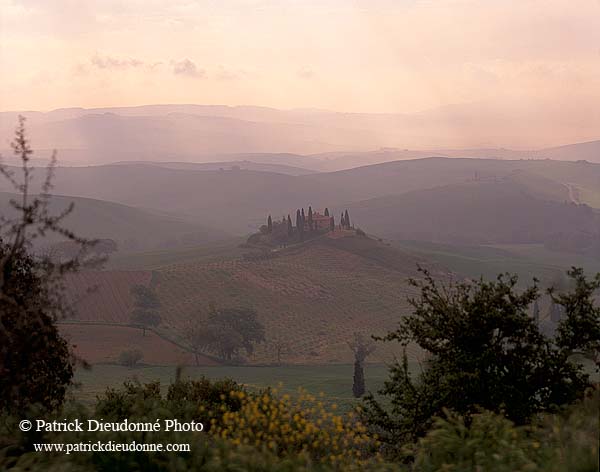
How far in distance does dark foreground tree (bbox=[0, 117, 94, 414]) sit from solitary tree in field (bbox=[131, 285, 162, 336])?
281 feet

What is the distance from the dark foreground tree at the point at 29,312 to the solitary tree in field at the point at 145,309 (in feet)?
281

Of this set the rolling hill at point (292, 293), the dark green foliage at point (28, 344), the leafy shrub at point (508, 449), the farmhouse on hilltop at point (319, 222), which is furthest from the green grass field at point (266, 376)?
the farmhouse on hilltop at point (319, 222)

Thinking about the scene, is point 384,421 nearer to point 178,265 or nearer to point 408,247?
point 178,265

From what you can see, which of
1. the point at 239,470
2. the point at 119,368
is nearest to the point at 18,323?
the point at 239,470

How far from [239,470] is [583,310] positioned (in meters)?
11.2

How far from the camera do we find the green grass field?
227 feet

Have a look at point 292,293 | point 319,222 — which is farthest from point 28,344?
point 319,222

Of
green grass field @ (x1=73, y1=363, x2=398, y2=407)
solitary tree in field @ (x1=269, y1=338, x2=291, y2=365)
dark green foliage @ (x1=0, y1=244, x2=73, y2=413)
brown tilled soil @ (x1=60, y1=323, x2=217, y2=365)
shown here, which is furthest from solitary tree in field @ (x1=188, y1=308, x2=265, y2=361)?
dark green foliage @ (x1=0, y1=244, x2=73, y2=413)

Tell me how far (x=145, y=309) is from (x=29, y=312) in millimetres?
94729

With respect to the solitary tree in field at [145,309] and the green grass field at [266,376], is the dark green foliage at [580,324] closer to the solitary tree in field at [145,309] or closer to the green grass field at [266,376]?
the green grass field at [266,376]

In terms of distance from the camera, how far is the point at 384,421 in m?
17.2

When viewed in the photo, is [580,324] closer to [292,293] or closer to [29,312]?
[29,312]

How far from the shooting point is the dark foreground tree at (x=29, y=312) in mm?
11977

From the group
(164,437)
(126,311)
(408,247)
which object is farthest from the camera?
(408,247)
